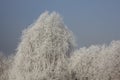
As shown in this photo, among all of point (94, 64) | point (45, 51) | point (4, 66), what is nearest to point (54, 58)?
point (45, 51)

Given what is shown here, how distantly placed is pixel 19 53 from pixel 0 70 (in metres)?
7.91

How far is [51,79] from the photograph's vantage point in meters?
24.3

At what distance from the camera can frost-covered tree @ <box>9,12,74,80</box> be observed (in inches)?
969

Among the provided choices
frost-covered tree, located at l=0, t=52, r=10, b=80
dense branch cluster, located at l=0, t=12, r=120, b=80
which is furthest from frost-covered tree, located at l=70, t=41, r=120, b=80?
frost-covered tree, located at l=0, t=52, r=10, b=80

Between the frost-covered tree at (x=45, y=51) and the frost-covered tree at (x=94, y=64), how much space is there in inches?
42.7

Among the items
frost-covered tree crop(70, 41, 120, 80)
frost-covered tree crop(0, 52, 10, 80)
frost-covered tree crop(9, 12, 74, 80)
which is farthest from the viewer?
frost-covered tree crop(0, 52, 10, 80)

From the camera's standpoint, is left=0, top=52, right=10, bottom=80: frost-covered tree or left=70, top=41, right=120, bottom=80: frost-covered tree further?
left=0, top=52, right=10, bottom=80: frost-covered tree

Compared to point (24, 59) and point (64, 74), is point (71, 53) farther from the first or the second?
point (24, 59)

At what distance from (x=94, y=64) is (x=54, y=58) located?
12.2 ft

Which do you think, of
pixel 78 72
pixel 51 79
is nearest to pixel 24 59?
pixel 51 79

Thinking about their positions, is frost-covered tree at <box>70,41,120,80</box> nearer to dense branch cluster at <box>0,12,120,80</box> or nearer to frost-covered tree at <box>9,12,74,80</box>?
dense branch cluster at <box>0,12,120,80</box>

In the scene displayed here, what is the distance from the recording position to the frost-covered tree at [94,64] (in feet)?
85.7

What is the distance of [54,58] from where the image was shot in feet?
81.3

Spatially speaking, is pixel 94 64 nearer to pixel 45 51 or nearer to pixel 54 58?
pixel 54 58
